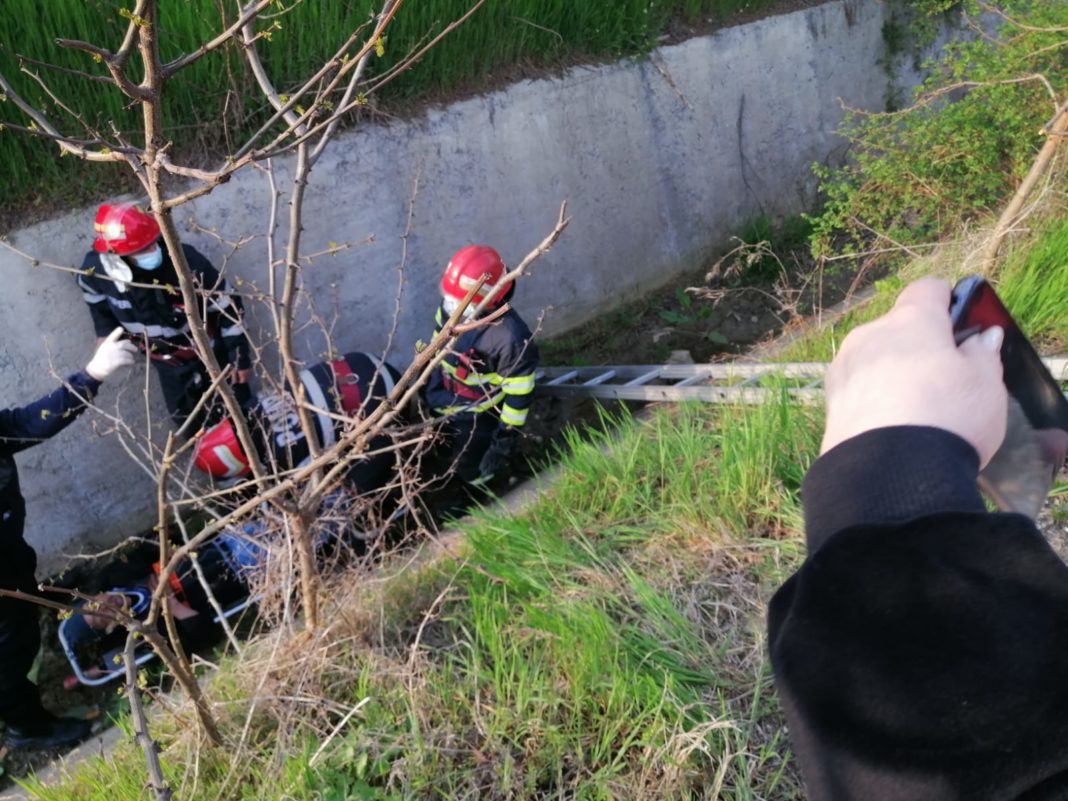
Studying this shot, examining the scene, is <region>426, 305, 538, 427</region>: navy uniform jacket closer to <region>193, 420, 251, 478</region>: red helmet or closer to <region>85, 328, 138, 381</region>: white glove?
<region>193, 420, 251, 478</region>: red helmet

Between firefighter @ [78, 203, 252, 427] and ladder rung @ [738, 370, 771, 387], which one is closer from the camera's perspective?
ladder rung @ [738, 370, 771, 387]

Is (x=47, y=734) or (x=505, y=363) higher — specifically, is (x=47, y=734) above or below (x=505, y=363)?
below

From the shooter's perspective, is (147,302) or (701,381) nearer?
(147,302)

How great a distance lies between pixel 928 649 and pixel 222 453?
356 cm

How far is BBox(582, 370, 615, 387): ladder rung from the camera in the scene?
4961mm

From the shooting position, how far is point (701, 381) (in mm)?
4496

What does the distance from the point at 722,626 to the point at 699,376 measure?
249cm

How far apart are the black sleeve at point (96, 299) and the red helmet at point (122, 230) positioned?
0.17m

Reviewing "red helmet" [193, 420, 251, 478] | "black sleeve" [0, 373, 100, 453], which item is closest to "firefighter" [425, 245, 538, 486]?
"red helmet" [193, 420, 251, 478]

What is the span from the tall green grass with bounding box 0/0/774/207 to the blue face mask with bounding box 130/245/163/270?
0.63m

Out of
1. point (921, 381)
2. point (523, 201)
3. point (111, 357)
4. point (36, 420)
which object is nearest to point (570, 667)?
point (921, 381)

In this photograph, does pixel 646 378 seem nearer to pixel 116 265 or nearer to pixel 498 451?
pixel 498 451

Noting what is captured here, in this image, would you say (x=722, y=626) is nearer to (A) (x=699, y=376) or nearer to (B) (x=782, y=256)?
(A) (x=699, y=376)

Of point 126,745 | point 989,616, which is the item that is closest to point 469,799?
point 126,745
